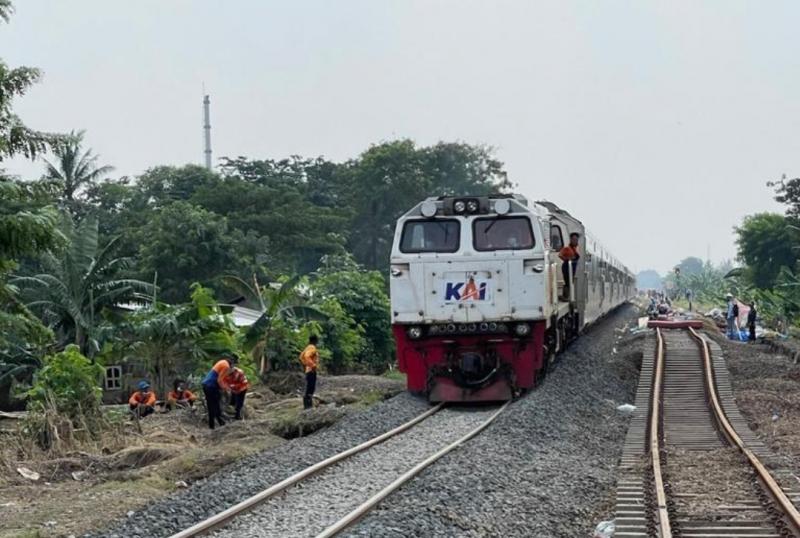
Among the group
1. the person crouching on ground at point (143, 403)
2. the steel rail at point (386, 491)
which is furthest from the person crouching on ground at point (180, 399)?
the steel rail at point (386, 491)

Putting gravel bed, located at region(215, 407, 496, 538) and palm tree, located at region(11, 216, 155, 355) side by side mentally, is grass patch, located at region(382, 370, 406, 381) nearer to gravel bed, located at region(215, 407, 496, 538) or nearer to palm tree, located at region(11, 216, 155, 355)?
palm tree, located at region(11, 216, 155, 355)

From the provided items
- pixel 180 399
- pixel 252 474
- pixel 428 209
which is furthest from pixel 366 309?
pixel 252 474

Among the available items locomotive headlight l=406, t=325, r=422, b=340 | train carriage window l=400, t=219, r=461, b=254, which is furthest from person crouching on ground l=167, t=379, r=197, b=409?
train carriage window l=400, t=219, r=461, b=254

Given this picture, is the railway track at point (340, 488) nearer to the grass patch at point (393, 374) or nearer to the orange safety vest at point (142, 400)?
the orange safety vest at point (142, 400)

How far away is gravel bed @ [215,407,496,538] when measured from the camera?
308 inches

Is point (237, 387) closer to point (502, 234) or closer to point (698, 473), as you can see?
point (502, 234)

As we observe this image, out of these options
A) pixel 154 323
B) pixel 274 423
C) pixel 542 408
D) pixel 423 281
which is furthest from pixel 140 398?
pixel 542 408

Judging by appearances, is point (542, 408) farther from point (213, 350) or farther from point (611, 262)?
point (611, 262)

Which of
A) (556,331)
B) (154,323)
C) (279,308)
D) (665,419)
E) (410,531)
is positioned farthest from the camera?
(279,308)

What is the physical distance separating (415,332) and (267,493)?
6591mm

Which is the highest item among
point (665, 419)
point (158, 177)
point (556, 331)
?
point (158, 177)

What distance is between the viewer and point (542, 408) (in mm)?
14258

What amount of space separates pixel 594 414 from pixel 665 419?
1034 millimetres

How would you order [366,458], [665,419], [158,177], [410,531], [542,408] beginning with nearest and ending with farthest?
[410,531] < [366,458] < [542,408] < [665,419] < [158,177]
